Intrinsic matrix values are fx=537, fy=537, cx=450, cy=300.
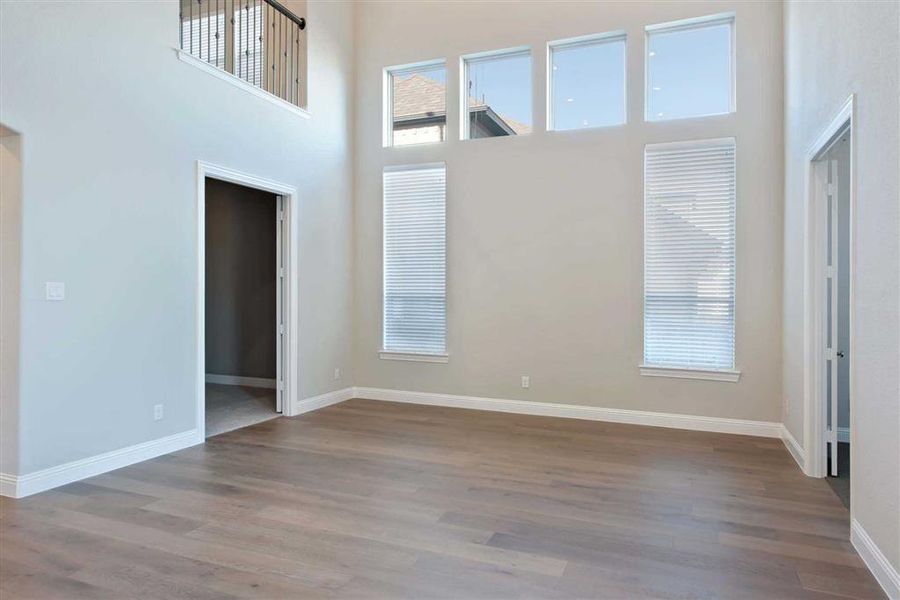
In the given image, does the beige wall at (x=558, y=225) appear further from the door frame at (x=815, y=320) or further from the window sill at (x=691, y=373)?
the door frame at (x=815, y=320)

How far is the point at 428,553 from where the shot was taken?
269 centimetres

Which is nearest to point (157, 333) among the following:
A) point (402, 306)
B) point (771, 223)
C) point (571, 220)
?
point (402, 306)

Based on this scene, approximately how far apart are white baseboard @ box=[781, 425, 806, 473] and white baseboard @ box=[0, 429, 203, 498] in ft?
15.8

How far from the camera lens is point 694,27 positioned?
5316mm

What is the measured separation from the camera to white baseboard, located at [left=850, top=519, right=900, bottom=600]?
88.4 inches

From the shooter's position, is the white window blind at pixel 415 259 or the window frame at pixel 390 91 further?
the window frame at pixel 390 91

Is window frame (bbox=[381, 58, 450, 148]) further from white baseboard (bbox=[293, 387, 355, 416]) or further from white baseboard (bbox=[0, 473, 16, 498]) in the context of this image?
white baseboard (bbox=[0, 473, 16, 498])

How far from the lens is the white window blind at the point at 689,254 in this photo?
16.8ft

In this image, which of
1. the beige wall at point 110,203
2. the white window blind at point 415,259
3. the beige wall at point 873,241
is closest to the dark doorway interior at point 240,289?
the white window blind at point 415,259

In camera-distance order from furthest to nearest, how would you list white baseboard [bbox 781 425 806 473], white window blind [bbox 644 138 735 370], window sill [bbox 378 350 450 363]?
window sill [bbox 378 350 450 363], white window blind [bbox 644 138 735 370], white baseboard [bbox 781 425 806 473]

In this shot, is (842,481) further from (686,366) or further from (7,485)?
(7,485)

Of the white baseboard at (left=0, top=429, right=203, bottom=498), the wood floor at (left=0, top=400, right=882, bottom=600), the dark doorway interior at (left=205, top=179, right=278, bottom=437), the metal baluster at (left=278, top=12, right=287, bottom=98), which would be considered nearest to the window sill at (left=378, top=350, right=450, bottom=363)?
the wood floor at (left=0, top=400, right=882, bottom=600)

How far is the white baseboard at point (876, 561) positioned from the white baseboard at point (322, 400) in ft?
15.6

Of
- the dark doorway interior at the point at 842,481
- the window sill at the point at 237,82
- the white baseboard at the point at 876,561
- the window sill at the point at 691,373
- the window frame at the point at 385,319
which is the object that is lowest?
the dark doorway interior at the point at 842,481
